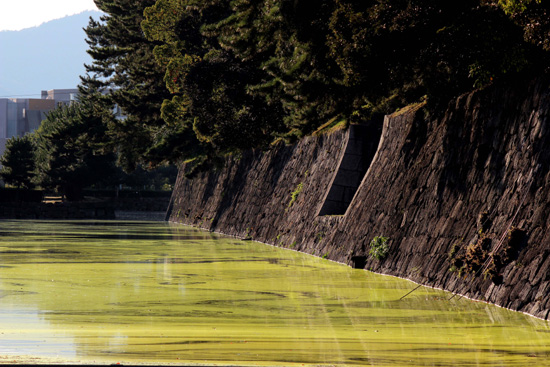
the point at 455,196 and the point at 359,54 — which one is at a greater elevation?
the point at 359,54

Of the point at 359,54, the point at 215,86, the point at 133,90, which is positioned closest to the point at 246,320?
the point at 359,54

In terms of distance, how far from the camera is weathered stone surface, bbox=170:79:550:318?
11.3 m

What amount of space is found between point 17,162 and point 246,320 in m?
69.8

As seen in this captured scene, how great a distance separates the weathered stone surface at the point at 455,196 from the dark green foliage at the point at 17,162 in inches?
2185

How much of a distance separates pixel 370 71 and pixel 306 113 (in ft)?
27.7

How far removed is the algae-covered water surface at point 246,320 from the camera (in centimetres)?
750

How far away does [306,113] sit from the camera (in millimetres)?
23703

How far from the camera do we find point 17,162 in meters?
75.8

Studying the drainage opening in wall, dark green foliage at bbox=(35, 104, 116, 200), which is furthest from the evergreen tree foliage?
dark green foliage at bbox=(35, 104, 116, 200)

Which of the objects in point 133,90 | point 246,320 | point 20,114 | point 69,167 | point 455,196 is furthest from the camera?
point 20,114

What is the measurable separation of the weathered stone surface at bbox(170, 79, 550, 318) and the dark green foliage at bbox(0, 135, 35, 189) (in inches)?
2185

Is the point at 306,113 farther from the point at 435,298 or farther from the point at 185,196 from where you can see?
the point at 185,196

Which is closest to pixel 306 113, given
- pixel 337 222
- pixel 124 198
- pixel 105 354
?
pixel 337 222

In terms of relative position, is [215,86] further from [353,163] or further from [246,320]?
[246,320]
